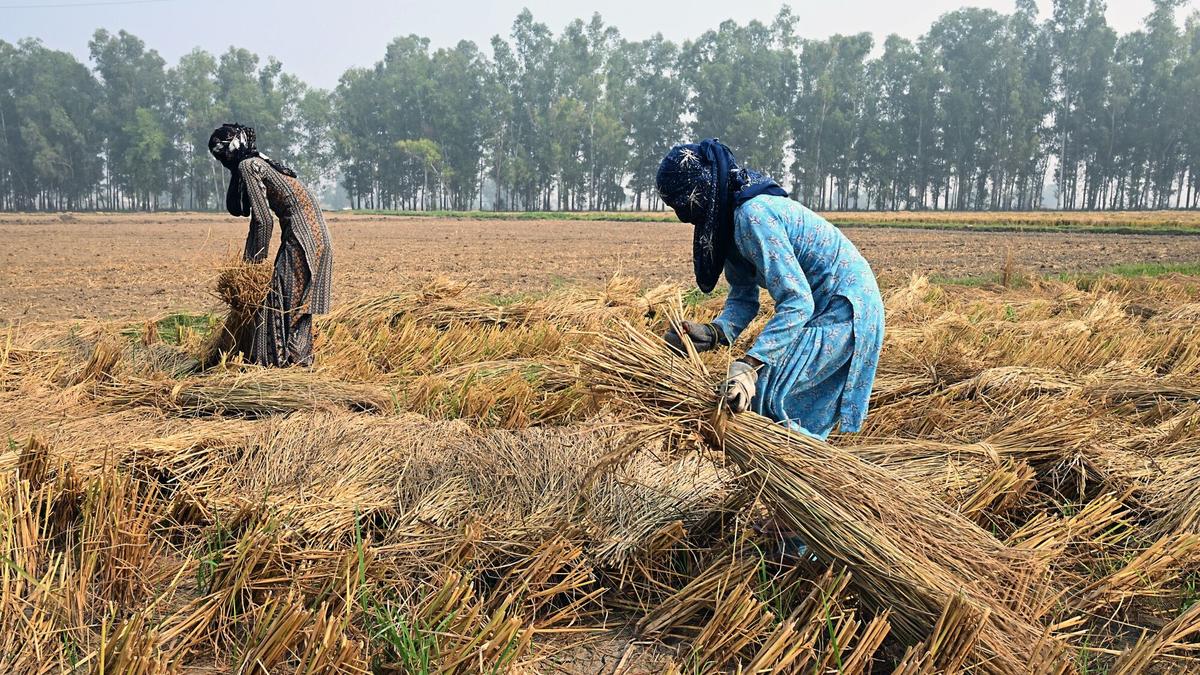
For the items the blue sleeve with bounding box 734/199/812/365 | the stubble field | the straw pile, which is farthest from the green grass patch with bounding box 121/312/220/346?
the blue sleeve with bounding box 734/199/812/365

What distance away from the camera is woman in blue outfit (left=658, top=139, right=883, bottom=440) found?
226 cm

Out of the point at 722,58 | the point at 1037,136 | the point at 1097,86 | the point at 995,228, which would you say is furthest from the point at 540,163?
the point at 995,228

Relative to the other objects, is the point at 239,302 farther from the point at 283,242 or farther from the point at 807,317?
the point at 807,317

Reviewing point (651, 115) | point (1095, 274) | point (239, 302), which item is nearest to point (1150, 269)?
point (1095, 274)

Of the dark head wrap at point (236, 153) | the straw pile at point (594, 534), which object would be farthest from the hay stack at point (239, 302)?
the straw pile at point (594, 534)

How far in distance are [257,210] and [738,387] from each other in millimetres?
3408

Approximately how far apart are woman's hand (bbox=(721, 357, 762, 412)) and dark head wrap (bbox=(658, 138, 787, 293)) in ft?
1.35

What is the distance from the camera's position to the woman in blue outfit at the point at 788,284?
7.41ft

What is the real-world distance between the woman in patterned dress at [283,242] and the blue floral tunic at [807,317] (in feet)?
9.71

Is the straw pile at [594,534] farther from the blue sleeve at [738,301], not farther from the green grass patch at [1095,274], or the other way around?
the green grass patch at [1095,274]

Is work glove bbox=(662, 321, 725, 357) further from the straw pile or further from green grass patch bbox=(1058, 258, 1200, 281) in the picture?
green grass patch bbox=(1058, 258, 1200, 281)

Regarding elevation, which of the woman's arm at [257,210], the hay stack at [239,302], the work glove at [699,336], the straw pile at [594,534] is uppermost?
the woman's arm at [257,210]

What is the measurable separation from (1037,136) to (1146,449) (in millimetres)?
64964

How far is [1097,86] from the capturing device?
6462cm
